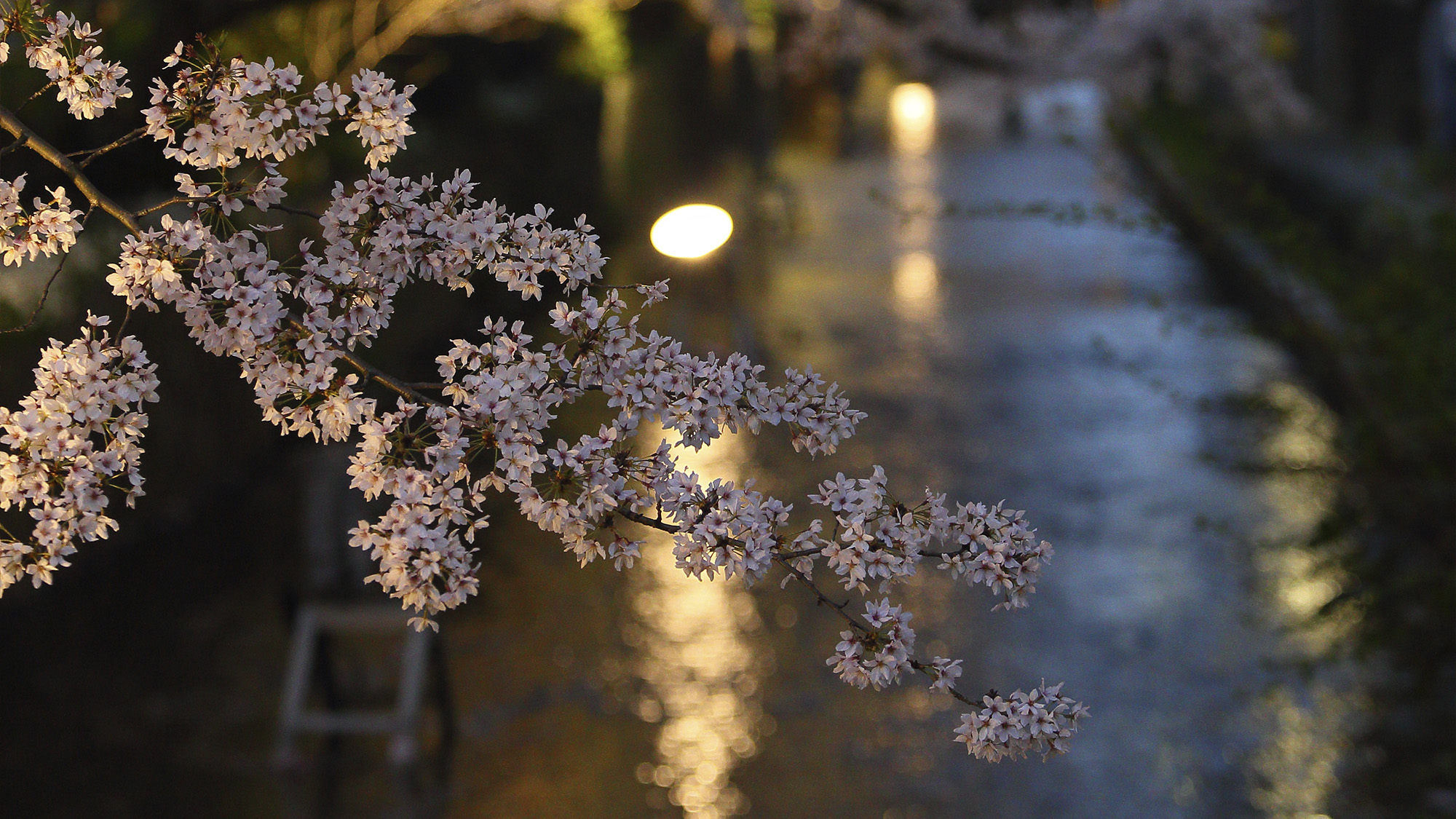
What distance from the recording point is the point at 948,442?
9.81m

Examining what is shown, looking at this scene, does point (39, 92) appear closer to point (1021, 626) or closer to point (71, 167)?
point (71, 167)

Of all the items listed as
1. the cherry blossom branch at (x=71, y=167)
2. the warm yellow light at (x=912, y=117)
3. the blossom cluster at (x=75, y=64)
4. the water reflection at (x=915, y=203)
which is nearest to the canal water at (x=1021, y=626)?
the water reflection at (x=915, y=203)

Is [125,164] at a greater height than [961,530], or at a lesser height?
greater

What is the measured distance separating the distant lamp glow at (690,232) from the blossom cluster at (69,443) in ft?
7.77

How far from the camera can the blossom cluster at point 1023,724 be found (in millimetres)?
2113

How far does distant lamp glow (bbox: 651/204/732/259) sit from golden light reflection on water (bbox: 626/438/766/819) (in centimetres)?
110

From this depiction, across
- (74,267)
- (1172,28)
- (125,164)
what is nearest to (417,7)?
(125,164)

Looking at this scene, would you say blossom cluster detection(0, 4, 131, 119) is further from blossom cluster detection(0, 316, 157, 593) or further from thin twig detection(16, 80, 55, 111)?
blossom cluster detection(0, 316, 157, 593)

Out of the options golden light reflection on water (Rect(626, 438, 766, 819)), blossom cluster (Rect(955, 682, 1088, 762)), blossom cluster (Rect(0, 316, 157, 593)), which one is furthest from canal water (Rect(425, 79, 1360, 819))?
blossom cluster (Rect(0, 316, 157, 593))

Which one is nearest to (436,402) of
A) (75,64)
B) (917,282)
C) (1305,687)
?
(75,64)

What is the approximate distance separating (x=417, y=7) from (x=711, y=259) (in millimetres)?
3378

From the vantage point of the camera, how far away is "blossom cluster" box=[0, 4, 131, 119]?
217 centimetres

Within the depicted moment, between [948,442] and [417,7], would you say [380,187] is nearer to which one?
[948,442]

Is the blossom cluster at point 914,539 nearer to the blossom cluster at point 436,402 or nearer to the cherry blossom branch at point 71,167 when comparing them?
the blossom cluster at point 436,402
